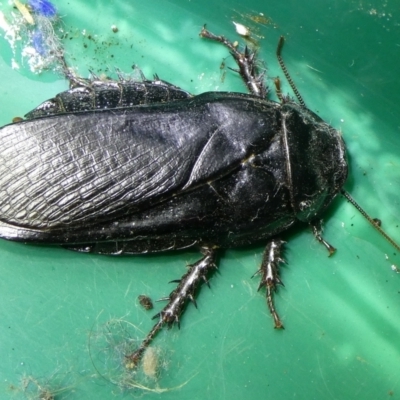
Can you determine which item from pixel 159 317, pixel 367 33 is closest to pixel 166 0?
pixel 367 33

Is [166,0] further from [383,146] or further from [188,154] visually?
[383,146]

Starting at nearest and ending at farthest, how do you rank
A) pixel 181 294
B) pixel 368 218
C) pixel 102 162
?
pixel 102 162, pixel 181 294, pixel 368 218

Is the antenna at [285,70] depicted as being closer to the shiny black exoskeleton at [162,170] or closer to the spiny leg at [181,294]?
the shiny black exoskeleton at [162,170]

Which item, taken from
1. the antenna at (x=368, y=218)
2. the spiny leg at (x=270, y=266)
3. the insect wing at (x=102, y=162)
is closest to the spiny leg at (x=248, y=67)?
the insect wing at (x=102, y=162)

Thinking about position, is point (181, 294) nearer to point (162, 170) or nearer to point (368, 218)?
point (162, 170)

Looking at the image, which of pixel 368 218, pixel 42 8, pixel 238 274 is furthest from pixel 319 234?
pixel 42 8

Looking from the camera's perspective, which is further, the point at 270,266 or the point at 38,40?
the point at 38,40
